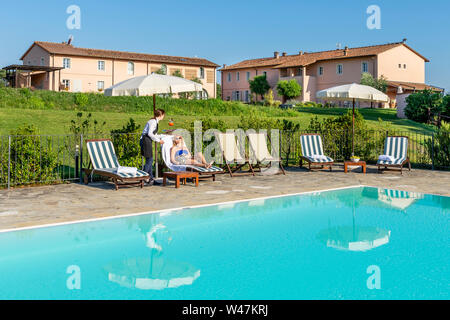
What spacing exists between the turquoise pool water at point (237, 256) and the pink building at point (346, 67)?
4201cm

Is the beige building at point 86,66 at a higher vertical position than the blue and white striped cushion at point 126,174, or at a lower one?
higher

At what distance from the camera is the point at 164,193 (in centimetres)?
926

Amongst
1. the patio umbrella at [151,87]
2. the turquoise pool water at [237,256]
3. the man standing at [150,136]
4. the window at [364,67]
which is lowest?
the turquoise pool water at [237,256]

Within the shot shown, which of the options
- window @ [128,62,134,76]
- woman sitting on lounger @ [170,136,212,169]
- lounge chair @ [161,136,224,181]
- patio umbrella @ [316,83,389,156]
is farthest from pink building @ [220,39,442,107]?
lounge chair @ [161,136,224,181]

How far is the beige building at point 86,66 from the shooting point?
47781 mm

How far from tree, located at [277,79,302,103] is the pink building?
1174 mm

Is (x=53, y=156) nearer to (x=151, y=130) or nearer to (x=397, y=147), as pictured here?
(x=151, y=130)

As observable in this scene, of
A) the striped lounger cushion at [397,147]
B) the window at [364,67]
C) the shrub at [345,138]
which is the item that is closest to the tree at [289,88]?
the window at [364,67]

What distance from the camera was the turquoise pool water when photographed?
4.31 meters

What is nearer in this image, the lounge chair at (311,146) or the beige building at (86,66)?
the lounge chair at (311,146)

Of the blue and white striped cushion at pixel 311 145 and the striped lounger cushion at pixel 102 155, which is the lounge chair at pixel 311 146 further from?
the striped lounger cushion at pixel 102 155

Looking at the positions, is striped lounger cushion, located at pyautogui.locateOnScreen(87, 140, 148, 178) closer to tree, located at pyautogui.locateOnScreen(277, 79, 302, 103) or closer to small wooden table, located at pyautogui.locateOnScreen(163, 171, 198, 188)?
small wooden table, located at pyautogui.locateOnScreen(163, 171, 198, 188)
